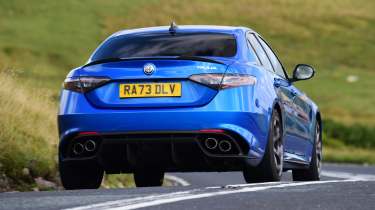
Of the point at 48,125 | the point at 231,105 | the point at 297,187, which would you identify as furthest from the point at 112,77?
the point at 48,125

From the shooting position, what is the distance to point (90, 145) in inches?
418

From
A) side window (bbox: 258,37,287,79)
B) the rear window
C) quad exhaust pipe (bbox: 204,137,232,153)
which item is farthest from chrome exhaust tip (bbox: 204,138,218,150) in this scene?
side window (bbox: 258,37,287,79)

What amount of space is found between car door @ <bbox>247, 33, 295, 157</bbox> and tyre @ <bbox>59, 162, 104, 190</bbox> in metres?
1.87

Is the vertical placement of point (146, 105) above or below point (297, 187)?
above

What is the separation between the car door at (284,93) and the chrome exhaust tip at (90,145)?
1.97 metres

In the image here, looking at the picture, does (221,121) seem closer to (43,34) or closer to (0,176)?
(0,176)

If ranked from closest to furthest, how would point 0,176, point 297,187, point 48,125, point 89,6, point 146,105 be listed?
1. point 297,187
2. point 146,105
3. point 0,176
4. point 48,125
5. point 89,6

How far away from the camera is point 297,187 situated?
9.68 meters

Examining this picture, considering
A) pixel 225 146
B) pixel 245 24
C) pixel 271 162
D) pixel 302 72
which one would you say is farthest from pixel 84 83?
pixel 245 24

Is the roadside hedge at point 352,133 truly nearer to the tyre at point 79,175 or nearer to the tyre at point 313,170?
the tyre at point 313,170

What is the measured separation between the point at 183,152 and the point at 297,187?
124 centimetres

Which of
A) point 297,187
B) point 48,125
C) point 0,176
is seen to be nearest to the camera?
point 297,187

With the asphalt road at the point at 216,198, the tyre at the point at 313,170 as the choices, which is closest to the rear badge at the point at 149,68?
the asphalt road at the point at 216,198

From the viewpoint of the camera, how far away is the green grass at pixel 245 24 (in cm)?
7212
